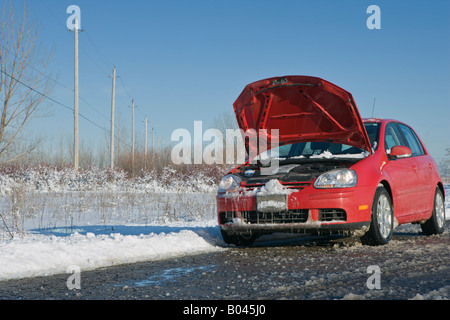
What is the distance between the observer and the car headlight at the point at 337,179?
18.2 ft

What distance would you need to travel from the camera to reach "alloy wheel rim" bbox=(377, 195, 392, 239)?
19.3 feet

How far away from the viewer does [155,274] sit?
446cm

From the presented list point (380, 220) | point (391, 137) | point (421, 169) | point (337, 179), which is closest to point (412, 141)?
point (421, 169)

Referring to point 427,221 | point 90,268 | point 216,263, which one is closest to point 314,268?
point 216,263

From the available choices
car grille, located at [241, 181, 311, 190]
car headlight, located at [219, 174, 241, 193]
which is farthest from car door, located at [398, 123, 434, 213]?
car headlight, located at [219, 174, 241, 193]

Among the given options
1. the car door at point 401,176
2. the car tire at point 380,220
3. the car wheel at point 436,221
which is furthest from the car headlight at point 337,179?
the car wheel at point 436,221

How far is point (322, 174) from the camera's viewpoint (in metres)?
5.65

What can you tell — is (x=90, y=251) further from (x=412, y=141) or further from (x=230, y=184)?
(x=412, y=141)

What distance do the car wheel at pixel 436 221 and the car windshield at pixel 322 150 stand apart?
182 cm

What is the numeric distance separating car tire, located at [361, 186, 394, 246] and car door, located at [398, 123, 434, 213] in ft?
3.24

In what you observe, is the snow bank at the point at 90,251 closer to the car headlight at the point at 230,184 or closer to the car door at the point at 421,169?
the car headlight at the point at 230,184

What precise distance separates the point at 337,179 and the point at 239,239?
5.24ft

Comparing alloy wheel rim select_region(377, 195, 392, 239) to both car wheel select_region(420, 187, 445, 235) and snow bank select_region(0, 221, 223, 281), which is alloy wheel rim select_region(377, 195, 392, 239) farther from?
snow bank select_region(0, 221, 223, 281)
